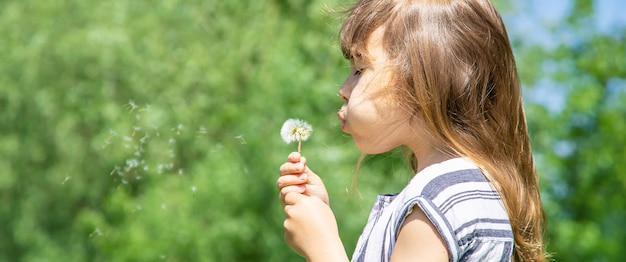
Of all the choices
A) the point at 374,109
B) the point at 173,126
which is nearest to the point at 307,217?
the point at 374,109

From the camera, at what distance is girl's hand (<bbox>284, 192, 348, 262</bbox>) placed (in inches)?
60.7

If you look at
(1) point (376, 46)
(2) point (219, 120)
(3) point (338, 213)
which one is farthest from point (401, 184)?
(1) point (376, 46)

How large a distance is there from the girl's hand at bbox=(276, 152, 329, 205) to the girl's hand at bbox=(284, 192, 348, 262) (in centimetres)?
1

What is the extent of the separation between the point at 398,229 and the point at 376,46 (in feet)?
1.08

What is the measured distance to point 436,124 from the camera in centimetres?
A: 154

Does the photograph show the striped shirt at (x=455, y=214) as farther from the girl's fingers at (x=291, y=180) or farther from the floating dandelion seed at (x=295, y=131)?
the floating dandelion seed at (x=295, y=131)

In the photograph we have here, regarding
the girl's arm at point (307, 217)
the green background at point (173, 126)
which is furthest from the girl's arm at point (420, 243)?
the green background at point (173, 126)

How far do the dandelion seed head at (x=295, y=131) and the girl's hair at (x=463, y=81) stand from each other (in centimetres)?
20

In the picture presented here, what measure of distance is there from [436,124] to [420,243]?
0.23 metres

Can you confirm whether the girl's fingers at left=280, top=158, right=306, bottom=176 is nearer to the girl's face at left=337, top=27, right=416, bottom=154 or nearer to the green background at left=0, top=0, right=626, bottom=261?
the girl's face at left=337, top=27, right=416, bottom=154

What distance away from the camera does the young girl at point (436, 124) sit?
1.48 metres

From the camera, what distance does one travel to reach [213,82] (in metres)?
7.52

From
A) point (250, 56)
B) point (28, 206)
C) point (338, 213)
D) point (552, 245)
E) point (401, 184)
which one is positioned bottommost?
point (28, 206)

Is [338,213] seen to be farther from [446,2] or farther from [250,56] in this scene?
[446,2]
